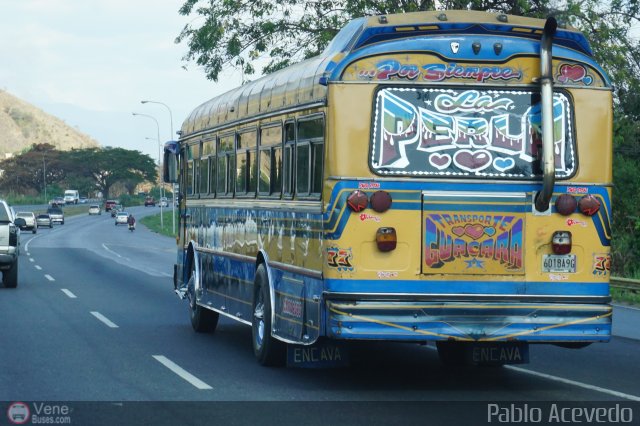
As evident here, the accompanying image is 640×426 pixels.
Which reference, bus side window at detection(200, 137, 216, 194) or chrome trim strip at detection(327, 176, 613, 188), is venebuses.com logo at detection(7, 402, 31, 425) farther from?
bus side window at detection(200, 137, 216, 194)

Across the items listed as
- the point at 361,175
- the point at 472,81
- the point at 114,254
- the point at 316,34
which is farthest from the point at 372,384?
the point at 114,254

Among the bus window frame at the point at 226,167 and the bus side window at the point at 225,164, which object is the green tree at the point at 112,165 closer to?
the bus window frame at the point at 226,167

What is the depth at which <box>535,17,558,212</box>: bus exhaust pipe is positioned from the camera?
10.3 metres

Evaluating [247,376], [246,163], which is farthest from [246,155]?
[247,376]

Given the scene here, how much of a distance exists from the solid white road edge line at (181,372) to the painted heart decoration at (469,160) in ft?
9.91

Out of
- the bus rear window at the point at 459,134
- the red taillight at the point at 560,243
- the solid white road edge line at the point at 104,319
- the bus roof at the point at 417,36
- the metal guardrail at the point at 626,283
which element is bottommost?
the solid white road edge line at the point at 104,319

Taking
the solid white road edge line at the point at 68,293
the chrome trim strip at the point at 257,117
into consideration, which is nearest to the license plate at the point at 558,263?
the chrome trim strip at the point at 257,117

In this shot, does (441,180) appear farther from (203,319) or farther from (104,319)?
(104,319)

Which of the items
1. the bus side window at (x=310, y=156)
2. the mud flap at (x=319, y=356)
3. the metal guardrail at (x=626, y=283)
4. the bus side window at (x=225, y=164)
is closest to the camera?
the bus side window at (x=310, y=156)

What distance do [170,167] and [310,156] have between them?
7699mm

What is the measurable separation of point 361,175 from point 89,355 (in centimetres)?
466

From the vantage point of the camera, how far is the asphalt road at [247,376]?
987cm

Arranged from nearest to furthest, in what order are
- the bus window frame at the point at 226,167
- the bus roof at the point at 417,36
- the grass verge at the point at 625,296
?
1. the bus roof at the point at 417,36
2. the bus window frame at the point at 226,167
3. the grass verge at the point at 625,296

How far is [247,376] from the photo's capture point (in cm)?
1183
